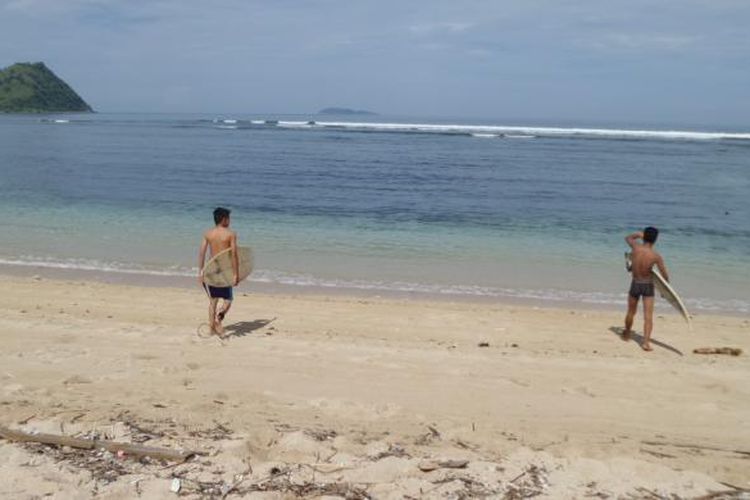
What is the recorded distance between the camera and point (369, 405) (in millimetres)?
5996

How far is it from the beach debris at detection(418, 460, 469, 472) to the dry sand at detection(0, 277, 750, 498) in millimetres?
25

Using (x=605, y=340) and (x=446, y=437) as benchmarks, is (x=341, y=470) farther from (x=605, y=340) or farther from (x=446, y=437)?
(x=605, y=340)

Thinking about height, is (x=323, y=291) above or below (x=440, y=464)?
below

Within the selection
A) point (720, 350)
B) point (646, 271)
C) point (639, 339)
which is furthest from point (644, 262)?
point (720, 350)

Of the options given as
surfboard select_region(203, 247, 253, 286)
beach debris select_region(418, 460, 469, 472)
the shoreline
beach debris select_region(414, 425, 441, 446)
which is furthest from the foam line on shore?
beach debris select_region(418, 460, 469, 472)

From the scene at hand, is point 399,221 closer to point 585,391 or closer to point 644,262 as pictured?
point 644,262

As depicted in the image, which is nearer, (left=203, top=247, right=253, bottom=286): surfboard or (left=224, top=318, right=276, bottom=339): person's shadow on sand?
(left=203, top=247, right=253, bottom=286): surfboard

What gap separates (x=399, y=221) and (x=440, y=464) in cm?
1506

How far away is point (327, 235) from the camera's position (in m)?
17.2

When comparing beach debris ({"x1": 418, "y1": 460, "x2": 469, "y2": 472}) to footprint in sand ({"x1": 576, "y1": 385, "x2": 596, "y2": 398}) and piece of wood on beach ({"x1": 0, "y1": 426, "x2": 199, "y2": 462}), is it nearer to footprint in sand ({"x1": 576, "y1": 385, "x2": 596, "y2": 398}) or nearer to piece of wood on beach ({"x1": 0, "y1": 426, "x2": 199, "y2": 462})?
piece of wood on beach ({"x1": 0, "y1": 426, "x2": 199, "y2": 462})

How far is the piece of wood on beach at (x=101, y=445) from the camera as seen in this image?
4.71 metres

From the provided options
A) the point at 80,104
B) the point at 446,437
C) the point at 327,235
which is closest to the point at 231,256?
the point at 446,437

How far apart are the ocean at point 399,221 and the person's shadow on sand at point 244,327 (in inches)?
119

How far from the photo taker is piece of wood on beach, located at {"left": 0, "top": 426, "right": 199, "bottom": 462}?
471cm
